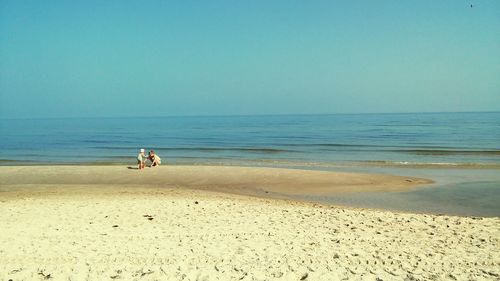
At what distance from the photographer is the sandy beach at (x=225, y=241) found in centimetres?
643

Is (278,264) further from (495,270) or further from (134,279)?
(495,270)

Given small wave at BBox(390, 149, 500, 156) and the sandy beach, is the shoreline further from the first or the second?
small wave at BBox(390, 149, 500, 156)

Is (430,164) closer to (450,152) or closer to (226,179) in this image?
(450,152)

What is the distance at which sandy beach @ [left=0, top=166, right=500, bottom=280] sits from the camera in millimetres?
6434

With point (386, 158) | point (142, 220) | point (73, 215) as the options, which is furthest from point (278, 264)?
point (386, 158)

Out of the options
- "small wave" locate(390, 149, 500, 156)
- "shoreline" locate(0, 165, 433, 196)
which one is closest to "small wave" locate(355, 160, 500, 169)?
"shoreline" locate(0, 165, 433, 196)

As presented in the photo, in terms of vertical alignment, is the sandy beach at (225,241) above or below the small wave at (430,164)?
above

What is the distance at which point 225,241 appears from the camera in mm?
7879

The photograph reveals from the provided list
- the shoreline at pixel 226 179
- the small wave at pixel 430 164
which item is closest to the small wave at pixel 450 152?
the small wave at pixel 430 164

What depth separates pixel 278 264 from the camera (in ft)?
22.0

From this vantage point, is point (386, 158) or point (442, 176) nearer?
point (442, 176)

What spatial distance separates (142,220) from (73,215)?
1.86m

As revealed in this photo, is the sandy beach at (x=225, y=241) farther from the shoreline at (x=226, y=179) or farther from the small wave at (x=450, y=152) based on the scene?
the small wave at (x=450, y=152)

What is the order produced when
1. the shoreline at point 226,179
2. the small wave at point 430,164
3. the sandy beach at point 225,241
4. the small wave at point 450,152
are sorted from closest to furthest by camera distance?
the sandy beach at point 225,241 < the shoreline at point 226,179 < the small wave at point 430,164 < the small wave at point 450,152
